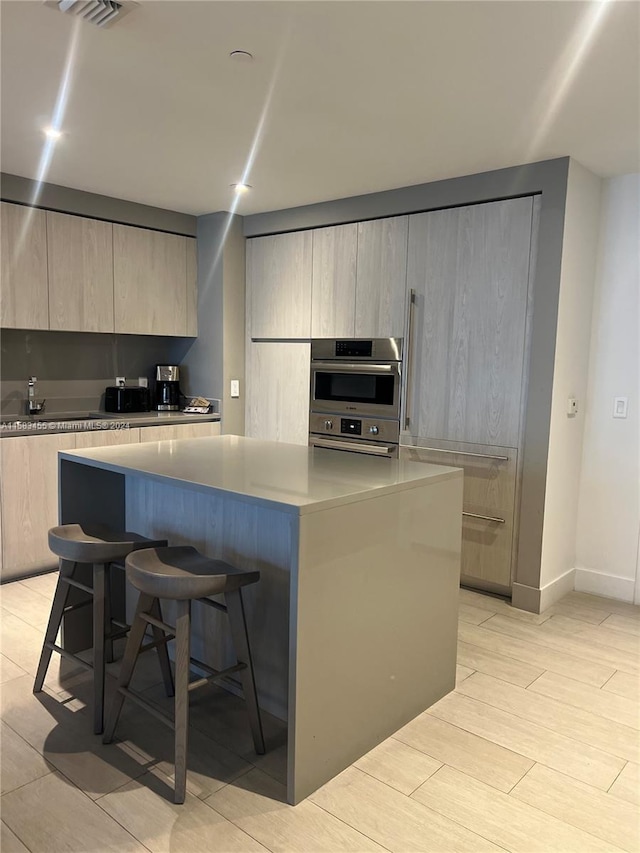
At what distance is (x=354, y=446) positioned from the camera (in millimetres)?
4188

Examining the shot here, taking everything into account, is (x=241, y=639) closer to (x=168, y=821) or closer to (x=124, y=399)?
(x=168, y=821)

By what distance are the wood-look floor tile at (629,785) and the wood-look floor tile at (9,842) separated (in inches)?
68.8

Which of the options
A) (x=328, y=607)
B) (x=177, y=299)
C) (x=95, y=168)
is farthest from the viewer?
(x=177, y=299)

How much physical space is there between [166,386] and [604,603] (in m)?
3.40

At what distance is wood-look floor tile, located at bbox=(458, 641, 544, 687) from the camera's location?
8.93ft

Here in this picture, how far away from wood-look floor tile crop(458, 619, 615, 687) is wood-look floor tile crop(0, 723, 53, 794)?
74.9 inches

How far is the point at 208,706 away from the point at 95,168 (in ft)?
9.55

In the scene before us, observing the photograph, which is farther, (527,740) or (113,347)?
(113,347)

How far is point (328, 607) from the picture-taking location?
75.9 inches

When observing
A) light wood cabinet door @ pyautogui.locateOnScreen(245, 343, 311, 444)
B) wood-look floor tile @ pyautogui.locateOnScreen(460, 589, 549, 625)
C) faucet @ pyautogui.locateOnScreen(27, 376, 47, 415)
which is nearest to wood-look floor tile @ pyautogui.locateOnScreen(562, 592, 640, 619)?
wood-look floor tile @ pyautogui.locateOnScreen(460, 589, 549, 625)

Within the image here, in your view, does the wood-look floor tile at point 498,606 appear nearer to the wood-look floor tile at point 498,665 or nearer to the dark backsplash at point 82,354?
the wood-look floor tile at point 498,665

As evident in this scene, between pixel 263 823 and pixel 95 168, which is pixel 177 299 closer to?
pixel 95 168

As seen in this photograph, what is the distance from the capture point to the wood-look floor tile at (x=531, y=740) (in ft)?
6.93

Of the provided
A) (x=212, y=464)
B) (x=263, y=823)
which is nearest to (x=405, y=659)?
(x=263, y=823)
